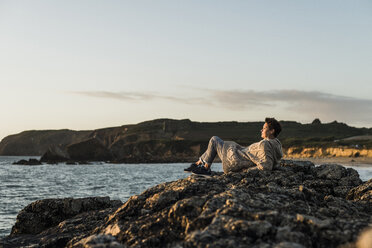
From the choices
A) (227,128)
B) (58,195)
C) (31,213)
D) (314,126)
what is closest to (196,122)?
(227,128)

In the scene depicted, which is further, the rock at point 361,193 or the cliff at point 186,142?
the cliff at point 186,142

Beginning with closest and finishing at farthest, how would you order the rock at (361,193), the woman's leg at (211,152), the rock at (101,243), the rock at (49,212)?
1. the rock at (101,243)
2. the rock at (361,193)
3. the rock at (49,212)
4. the woman's leg at (211,152)

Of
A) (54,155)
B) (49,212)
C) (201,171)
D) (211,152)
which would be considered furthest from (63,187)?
(54,155)

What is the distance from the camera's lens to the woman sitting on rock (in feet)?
27.5

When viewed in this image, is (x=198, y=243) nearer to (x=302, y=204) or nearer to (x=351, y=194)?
(x=302, y=204)

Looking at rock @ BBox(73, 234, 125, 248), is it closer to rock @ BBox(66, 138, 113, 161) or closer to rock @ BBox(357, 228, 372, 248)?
rock @ BBox(357, 228, 372, 248)

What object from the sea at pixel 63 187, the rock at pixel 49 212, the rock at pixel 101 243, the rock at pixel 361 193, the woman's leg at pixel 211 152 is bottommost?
the sea at pixel 63 187

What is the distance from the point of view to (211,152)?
926cm

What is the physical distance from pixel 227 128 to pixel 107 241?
189231 millimetres

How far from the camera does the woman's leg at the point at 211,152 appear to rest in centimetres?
905

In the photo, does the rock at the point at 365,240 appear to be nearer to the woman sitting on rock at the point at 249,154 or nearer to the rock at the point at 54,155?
the woman sitting on rock at the point at 249,154

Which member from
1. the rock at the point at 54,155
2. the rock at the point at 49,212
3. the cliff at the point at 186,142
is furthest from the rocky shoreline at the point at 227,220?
the rock at the point at 54,155

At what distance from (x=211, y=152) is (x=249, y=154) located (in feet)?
3.28

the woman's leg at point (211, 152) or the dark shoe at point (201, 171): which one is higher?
the woman's leg at point (211, 152)
